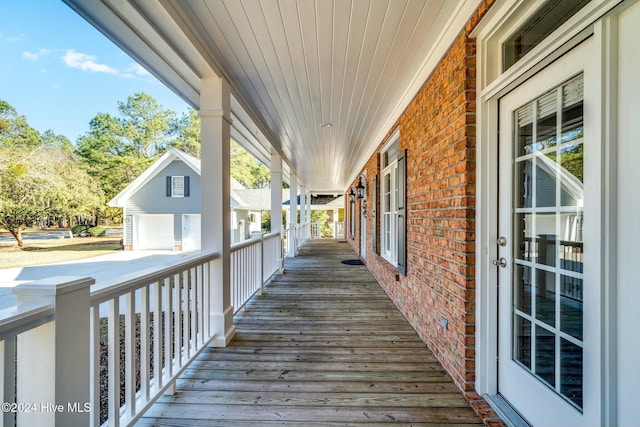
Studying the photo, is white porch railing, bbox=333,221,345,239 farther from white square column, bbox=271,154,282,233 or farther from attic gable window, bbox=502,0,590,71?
attic gable window, bbox=502,0,590,71

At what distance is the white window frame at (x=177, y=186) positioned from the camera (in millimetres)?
10797

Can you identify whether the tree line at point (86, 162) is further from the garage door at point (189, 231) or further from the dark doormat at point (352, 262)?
the dark doormat at point (352, 262)

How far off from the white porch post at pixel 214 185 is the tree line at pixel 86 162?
56.0 inches

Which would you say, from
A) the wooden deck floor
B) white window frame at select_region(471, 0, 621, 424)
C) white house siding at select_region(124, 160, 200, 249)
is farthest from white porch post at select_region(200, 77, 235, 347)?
white house siding at select_region(124, 160, 200, 249)

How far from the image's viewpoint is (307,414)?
1617 mm

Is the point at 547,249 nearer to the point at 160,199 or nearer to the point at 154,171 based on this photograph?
the point at 160,199

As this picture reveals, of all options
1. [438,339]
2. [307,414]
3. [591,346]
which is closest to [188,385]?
[307,414]

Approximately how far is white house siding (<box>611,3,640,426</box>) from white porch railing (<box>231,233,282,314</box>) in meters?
2.82

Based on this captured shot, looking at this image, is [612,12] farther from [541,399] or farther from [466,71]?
[541,399]

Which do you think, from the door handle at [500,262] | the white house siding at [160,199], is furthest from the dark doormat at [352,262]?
the white house siding at [160,199]

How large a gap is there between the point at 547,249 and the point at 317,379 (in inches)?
64.5

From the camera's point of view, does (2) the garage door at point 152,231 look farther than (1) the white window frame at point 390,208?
Yes

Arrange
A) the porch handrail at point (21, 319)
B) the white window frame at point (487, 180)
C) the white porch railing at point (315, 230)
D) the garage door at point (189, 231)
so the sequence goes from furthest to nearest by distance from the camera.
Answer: the white porch railing at point (315, 230) < the garage door at point (189, 231) < the white window frame at point (487, 180) < the porch handrail at point (21, 319)

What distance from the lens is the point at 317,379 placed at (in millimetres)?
1947
